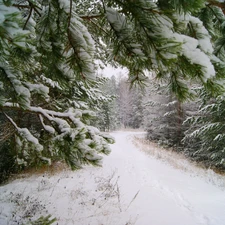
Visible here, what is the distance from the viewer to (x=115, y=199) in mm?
5703

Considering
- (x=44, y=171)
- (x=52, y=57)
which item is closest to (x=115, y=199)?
(x=44, y=171)

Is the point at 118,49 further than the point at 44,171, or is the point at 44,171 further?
the point at 44,171

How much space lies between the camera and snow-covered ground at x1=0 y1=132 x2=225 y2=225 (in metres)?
4.70

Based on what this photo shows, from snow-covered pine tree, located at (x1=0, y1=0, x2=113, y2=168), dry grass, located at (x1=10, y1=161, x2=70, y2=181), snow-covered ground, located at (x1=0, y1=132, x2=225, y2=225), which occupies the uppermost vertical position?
snow-covered pine tree, located at (x1=0, y1=0, x2=113, y2=168)

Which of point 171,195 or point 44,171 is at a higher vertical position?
point 171,195

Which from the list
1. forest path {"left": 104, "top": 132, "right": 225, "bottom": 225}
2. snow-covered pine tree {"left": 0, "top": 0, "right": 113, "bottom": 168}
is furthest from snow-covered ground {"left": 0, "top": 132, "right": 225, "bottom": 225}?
snow-covered pine tree {"left": 0, "top": 0, "right": 113, "bottom": 168}

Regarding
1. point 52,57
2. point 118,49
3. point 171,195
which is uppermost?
point 118,49

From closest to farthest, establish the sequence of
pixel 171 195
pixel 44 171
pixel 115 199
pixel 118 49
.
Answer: pixel 118 49 → pixel 115 199 → pixel 171 195 → pixel 44 171

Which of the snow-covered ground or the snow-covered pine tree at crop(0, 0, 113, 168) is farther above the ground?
the snow-covered pine tree at crop(0, 0, 113, 168)

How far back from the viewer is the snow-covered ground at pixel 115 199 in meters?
4.70

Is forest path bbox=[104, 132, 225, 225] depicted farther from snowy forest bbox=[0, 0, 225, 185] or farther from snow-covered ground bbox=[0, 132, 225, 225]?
snowy forest bbox=[0, 0, 225, 185]

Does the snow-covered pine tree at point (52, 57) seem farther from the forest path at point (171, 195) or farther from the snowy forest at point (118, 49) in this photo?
the forest path at point (171, 195)

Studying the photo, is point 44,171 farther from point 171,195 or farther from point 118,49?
point 118,49

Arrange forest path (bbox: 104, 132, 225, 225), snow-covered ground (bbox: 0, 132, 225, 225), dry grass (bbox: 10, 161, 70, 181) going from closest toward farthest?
Answer: snow-covered ground (bbox: 0, 132, 225, 225)
forest path (bbox: 104, 132, 225, 225)
dry grass (bbox: 10, 161, 70, 181)
